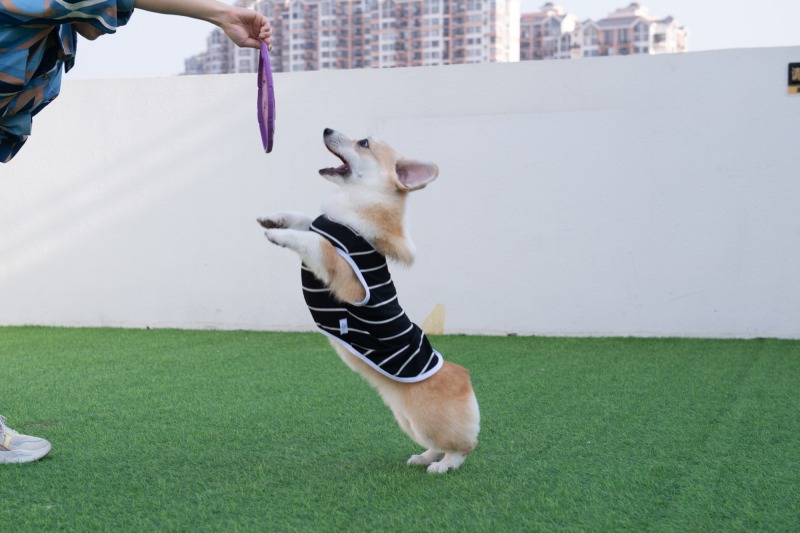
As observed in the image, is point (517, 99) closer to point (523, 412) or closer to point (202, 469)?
point (523, 412)

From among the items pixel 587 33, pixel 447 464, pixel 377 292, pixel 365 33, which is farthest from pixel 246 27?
pixel 587 33

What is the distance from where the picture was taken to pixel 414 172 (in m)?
2.74

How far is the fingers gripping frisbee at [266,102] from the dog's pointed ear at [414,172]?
43cm

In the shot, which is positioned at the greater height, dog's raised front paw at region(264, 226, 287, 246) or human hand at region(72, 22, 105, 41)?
human hand at region(72, 22, 105, 41)

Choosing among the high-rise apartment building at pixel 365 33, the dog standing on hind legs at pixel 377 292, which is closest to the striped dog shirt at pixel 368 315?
the dog standing on hind legs at pixel 377 292

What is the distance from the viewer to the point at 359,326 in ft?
8.20

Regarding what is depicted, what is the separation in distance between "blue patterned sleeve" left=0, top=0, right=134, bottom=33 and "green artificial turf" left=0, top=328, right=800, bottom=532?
1237 millimetres

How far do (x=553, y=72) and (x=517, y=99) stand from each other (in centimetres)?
30

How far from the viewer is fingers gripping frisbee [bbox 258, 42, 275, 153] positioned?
2.66 metres

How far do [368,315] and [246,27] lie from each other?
904 millimetres

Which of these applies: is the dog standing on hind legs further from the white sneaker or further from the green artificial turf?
the white sneaker

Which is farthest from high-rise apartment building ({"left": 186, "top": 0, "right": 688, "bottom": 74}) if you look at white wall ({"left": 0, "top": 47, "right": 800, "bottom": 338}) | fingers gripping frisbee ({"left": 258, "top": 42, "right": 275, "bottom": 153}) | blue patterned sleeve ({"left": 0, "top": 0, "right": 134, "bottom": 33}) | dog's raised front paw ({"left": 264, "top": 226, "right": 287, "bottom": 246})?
blue patterned sleeve ({"left": 0, "top": 0, "right": 134, "bottom": 33})

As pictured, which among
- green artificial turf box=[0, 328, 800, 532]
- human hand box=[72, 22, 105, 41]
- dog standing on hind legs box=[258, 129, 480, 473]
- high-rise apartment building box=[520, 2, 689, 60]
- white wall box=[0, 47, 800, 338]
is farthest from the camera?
high-rise apartment building box=[520, 2, 689, 60]

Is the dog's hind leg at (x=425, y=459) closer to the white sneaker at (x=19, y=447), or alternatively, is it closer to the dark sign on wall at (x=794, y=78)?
the white sneaker at (x=19, y=447)
